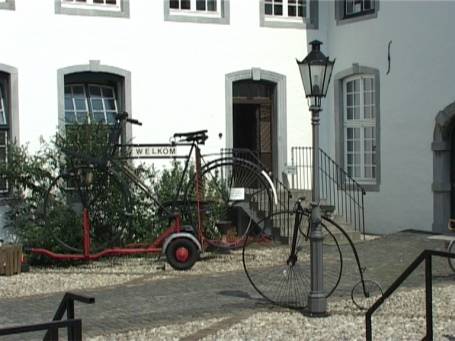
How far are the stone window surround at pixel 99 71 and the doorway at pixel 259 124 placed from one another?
2.35 meters

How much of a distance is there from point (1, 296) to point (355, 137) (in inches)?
322

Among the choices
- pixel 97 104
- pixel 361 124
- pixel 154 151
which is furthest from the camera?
pixel 361 124

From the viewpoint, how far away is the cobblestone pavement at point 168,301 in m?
7.25

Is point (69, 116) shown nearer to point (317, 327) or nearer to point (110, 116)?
point (110, 116)

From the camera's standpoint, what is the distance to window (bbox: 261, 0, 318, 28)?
14.4m

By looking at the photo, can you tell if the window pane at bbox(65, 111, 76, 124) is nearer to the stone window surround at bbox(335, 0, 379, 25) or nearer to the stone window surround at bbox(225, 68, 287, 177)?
the stone window surround at bbox(225, 68, 287, 177)

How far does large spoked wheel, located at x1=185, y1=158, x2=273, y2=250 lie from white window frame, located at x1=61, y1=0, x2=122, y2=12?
3298 millimetres

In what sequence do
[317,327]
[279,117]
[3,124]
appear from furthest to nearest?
[279,117]
[3,124]
[317,327]

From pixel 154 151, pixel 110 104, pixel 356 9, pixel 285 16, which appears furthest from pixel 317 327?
pixel 356 9

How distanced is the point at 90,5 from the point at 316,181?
6810mm

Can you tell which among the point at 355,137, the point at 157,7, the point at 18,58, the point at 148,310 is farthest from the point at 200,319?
the point at 355,137

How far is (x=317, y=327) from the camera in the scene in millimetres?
6785

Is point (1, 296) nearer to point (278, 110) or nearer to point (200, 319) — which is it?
point (200, 319)

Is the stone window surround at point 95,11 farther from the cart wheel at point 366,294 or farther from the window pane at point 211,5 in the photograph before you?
the cart wheel at point 366,294
